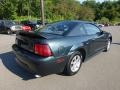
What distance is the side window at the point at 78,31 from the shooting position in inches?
208

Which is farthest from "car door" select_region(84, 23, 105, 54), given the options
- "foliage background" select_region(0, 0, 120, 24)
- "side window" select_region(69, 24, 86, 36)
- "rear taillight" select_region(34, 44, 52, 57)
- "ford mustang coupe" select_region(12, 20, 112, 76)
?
"foliage background" select_region(0, 0, 120, 24)

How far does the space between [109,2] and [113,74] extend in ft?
280

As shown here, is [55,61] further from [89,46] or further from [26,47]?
[89,46]

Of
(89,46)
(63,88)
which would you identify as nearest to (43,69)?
(63,88)

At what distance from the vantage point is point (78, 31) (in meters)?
5.50

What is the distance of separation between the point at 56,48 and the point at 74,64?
0.93 meters

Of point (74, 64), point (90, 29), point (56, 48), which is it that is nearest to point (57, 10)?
point (90, 29)

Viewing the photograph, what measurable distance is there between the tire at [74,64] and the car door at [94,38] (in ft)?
2.23

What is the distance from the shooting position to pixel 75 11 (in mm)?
65375

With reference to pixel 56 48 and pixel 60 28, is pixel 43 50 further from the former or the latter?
pixel 60 28

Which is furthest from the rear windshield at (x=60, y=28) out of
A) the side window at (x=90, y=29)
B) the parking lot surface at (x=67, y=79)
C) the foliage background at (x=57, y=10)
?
the foliage background at (x=57, y=10)

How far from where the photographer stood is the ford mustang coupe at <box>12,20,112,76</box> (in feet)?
14.7

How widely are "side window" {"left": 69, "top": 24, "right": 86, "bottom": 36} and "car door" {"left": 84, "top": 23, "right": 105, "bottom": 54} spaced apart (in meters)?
0.26

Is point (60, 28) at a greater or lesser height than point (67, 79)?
greater
